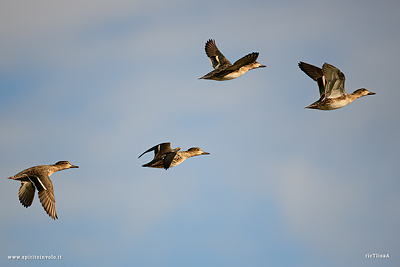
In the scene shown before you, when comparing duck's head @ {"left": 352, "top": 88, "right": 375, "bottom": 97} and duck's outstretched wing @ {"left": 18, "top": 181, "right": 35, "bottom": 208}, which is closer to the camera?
duck's outstretched wing @ {"left": 18, "top": 181, "right": 35, "bottom": 208}

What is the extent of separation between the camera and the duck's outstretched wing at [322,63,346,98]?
720 inches

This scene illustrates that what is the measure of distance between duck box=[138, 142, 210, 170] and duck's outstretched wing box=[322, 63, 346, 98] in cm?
537

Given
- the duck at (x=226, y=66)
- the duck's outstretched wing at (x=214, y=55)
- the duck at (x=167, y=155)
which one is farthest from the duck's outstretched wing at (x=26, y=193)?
the duck's outstretched wing at (x=214, y=55)

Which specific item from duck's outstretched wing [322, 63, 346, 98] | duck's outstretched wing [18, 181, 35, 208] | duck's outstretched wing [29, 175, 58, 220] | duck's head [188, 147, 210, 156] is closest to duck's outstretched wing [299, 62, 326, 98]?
duck's outstretched wing [322, 63, 346, 98]

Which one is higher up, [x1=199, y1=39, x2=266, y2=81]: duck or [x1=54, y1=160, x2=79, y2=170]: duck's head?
[x1=199, y1=39, x2=266, y2=81]: duck

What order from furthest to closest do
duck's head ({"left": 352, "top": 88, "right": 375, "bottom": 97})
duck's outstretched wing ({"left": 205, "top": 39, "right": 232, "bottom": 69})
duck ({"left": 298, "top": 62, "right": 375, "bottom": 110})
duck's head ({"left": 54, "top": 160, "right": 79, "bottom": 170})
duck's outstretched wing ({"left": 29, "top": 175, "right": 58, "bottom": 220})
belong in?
1. duck's outstretched wing ({"left": 205, "top": 39, "right": 232, "bottom": 69})
2. duck's head ({"left": 54, "top": 160, "right": 79, "bottom": 170})
3. duck's head ({"left": 352, "top": 88, "right": 375, "bottom": 97})
4. duck ({"left": 298, "top": 62, "right": 375, "bottom": 110})
5. duck's outstretched wing ({"left": 29, "top": 175, "right": 58, "bottom": 220})

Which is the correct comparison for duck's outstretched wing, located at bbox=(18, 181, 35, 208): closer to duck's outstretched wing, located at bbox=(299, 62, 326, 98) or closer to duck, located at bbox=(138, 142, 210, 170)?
duck, located at bbox=(138, 142, 210, 170)

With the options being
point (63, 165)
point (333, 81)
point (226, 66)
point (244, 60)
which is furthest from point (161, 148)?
point (333, 81)

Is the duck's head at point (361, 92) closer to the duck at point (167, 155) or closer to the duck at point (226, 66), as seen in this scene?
the duck at point (226, 66)

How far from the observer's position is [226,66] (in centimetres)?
2136

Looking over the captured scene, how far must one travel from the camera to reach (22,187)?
1903 cm

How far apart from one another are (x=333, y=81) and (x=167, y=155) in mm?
5941

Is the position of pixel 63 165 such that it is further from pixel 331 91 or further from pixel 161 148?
pixel 331 91

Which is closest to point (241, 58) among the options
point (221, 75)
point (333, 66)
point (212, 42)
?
point (221, 75)
